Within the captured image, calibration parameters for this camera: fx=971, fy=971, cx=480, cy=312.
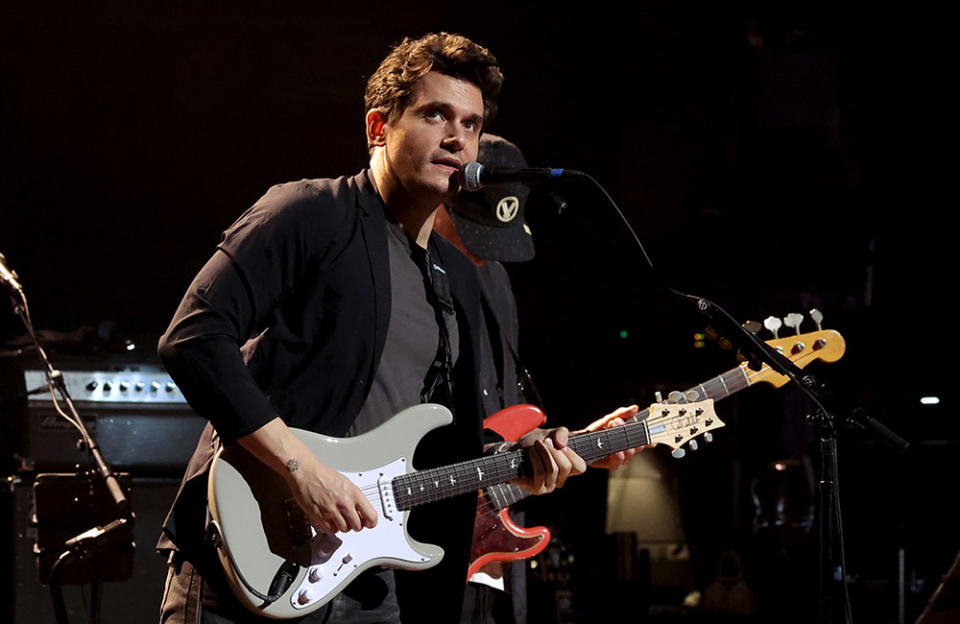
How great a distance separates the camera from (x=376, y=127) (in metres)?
2.67

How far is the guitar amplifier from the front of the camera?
4535mm

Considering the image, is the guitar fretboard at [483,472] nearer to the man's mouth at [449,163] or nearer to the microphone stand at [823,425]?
the microphone stand at [823,425]

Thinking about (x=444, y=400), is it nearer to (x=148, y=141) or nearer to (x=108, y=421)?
(x=108, y=421)

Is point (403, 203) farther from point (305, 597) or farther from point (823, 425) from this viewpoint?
point (823, 425)

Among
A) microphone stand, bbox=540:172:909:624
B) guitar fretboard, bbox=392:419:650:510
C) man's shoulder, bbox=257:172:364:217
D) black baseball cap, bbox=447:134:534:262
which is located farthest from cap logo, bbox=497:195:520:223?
man's shoulder, bbox=257:172:364:217

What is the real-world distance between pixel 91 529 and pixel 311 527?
2418mm

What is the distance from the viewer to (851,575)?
6.91 metres

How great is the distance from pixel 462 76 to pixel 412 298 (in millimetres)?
614

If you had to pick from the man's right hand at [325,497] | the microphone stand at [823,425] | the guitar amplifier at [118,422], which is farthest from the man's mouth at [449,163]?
the guitar amplifier at [118,422]

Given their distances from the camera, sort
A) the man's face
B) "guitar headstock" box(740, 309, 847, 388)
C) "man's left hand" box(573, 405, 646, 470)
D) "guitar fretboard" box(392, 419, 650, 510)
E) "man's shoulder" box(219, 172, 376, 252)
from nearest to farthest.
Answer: "man's shoulder" box(219, 172, 376, 252) < "guitar fretboard" box(392, 419, 650, 510) < the man's face < "man's left hand" box(573, 405, 646, 470) < "guitar headstock" box(740, 309, 847, 388)

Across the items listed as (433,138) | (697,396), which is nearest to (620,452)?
(697,396)

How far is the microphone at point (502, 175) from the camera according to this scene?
243 cm

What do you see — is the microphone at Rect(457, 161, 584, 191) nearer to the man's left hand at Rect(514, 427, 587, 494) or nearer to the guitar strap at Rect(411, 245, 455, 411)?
the guitar strap at Rect(411, 245, 455, 411)

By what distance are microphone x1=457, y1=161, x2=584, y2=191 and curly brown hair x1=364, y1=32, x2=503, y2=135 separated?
0.28 meters
